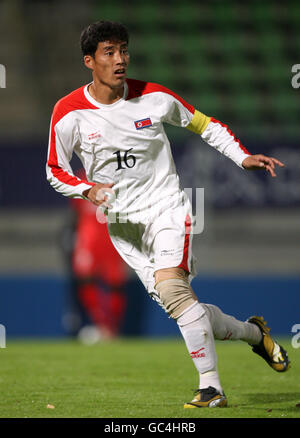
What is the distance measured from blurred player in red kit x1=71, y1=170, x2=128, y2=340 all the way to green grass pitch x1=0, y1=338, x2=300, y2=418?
223cm

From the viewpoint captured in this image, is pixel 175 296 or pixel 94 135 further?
pixel 94 135

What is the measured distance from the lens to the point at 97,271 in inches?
425

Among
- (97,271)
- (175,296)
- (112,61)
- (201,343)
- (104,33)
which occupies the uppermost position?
(97,271)

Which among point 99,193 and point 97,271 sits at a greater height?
point 97,271

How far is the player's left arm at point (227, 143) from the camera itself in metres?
4.55

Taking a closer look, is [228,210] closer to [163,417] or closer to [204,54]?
[204,54]

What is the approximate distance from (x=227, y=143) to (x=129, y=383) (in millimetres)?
1849

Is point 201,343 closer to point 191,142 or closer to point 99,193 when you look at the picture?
point 99,193

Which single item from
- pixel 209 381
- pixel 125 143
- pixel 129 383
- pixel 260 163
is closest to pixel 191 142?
pixel 129 383

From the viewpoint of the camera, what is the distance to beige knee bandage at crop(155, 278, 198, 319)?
14.6 ft

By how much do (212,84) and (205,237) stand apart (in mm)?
3732

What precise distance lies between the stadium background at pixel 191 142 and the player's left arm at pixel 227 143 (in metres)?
5.49

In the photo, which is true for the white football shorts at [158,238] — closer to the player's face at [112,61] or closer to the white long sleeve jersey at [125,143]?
the white long sleeve jersey at [125,143]
